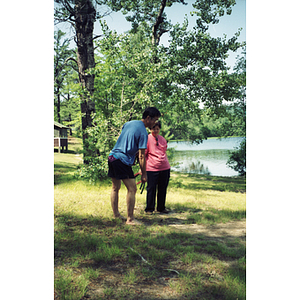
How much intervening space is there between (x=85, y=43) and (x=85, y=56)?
313 millimetres

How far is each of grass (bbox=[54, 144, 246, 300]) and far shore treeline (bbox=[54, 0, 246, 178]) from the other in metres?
2.27

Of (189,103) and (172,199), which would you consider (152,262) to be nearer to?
(172,199)

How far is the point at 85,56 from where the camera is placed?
701 cm

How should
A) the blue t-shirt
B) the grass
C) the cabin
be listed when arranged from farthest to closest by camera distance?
1. the cabin
2. the blue t-shirt
3. the grass

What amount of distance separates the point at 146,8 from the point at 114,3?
2204 mm

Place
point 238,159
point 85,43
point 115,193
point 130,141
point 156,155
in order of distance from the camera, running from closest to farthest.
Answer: point 130,141, point 115,193, point 156,155, point 85,43, point 238,159

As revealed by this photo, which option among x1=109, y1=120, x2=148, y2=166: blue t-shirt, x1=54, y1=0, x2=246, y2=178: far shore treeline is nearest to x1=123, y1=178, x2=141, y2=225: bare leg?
x1=109, y1=120, x2=148, y2=166: blue t-shirt

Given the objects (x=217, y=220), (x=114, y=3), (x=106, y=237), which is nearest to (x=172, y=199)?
(x=217, y=220)

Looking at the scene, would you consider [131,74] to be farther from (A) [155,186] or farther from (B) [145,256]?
(B) [145,256]

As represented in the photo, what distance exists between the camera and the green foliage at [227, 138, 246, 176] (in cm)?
1097

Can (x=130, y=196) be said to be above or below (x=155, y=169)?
below

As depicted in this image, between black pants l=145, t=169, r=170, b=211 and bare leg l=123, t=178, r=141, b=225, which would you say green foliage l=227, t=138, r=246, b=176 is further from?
bare leg l=123, t=178, r=141, b=225

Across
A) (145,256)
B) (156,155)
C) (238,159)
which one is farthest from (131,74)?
(238,159)

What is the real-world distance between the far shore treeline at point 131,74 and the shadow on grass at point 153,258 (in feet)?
9.26
